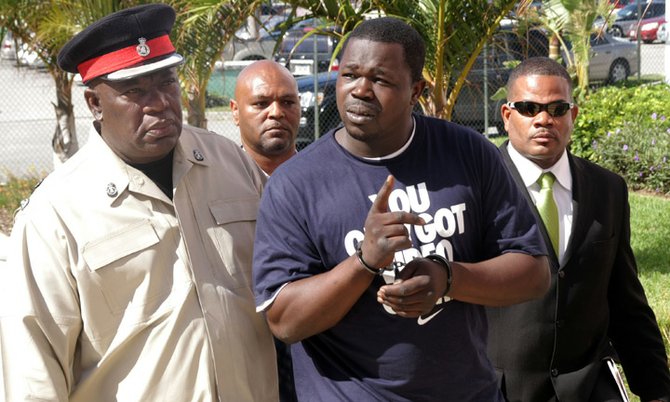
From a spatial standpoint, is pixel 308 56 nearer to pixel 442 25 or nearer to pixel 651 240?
pixel 651 240

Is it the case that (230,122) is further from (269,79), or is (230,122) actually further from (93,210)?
(93,210)

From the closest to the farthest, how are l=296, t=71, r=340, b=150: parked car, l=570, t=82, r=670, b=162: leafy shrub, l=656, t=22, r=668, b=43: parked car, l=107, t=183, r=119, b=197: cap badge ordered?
1. l=107, t=183, r=119, b=197: cap badge
2. l=570, t=82, r=670, b=162: leafy shrub
3. l=296, t=71, r=340, b=150: parked car
4. l=656, t=22, r=668, b=43: parked car

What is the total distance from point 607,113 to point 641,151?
2.67 ft

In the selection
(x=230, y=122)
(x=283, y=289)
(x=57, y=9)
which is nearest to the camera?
(x=283, y=289)

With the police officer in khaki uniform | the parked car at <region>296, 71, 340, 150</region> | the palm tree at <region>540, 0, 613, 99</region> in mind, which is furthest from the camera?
the parked car at <region>296, 71, 340, 150</region>

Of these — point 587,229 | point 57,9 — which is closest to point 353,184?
point 587,229

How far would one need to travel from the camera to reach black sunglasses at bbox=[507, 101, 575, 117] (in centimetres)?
382

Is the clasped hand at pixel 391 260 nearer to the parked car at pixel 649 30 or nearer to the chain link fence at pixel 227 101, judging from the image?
the chain link fence at pixel 227 101

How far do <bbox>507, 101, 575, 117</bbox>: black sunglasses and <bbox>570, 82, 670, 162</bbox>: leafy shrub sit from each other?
8.25m

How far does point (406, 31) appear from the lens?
2.73 meters

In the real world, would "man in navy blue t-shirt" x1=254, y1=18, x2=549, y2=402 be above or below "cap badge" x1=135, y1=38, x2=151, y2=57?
below

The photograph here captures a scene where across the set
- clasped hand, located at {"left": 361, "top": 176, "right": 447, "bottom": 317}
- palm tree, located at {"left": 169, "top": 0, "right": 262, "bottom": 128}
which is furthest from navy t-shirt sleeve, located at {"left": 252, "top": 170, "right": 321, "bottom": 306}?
palm tree, located at {"left": 169, "top": 0, "right": 262, "bottom": 128}

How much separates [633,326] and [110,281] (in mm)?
2067

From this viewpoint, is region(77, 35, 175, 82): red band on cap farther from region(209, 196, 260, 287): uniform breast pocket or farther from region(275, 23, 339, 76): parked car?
region(275, 23, 339, 76): parked car
